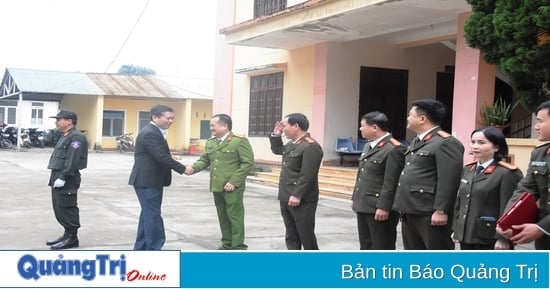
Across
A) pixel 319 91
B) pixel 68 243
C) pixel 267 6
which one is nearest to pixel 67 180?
pixel 68 243

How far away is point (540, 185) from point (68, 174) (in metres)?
4.65

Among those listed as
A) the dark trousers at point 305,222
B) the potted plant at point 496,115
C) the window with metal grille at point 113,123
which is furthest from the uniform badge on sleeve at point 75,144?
the window with metal grille at point 113,123

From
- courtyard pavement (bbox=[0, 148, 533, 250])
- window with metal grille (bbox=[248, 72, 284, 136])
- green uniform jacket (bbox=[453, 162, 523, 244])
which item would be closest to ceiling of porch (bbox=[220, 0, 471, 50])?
window with metal grille (bbox=[248, 72, 284, 136])

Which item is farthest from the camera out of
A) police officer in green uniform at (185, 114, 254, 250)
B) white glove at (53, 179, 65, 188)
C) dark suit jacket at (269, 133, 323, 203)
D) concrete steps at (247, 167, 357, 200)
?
concrete steps at (247, 167, 357, 200)

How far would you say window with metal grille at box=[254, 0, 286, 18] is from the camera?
14508 mm

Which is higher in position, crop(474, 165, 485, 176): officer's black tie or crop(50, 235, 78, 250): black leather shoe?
crop(474, 165, 485, 176): officer's black tie

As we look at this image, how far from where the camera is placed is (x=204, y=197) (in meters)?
11.6

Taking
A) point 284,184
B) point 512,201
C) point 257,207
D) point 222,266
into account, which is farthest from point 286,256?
point 257,207

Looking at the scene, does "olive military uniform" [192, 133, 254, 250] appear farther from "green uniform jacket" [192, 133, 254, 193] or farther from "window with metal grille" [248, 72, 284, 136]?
"window with metal grille" [248, 72, 284, 136]

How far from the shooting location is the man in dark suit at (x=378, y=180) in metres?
4.73

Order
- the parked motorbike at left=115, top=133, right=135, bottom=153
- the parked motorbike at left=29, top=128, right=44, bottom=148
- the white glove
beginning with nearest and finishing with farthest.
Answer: the white glove, the parked motorbike at left=29, top=128, right=44, bottom=148, the parked motorbike at left=115, top=133, right=135, bottom=153

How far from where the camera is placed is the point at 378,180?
16.0ft

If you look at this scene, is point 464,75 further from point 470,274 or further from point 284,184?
point 470,274

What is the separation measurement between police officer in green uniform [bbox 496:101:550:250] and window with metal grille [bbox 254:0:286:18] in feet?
37.0
